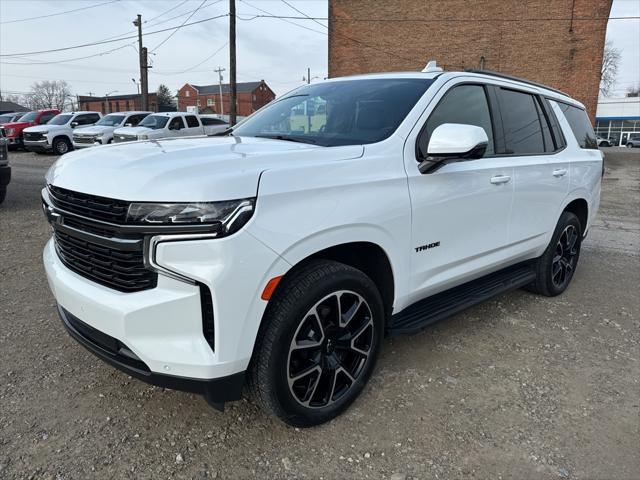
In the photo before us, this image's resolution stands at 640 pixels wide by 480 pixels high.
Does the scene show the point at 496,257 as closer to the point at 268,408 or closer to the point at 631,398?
the point at 631,398

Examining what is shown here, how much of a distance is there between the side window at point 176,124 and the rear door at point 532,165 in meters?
15.2

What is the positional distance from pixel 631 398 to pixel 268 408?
227 cm

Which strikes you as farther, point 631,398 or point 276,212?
point 631,398

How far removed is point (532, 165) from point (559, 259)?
129cm

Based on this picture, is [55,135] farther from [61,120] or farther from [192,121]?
[192,121]

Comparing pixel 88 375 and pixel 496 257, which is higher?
pixel 496 257

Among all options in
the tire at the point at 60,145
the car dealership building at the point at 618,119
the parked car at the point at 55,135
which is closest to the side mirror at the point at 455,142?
the parked car at the point at 55,135

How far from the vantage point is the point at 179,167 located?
2.07 metres

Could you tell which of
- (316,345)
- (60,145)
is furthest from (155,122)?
(316,345)

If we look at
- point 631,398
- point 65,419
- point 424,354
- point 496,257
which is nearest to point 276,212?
point 65,419

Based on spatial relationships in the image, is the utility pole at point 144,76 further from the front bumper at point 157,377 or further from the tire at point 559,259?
the front bumper at point 157,377

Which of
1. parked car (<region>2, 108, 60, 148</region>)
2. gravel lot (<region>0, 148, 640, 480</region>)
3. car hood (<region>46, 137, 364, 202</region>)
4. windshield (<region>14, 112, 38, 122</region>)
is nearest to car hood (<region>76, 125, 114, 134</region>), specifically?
parked car (<region>2, 108, 60, 148</region>)

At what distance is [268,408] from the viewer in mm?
2348

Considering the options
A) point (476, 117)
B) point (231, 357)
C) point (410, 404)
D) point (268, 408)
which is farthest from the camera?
point (476, 117)
